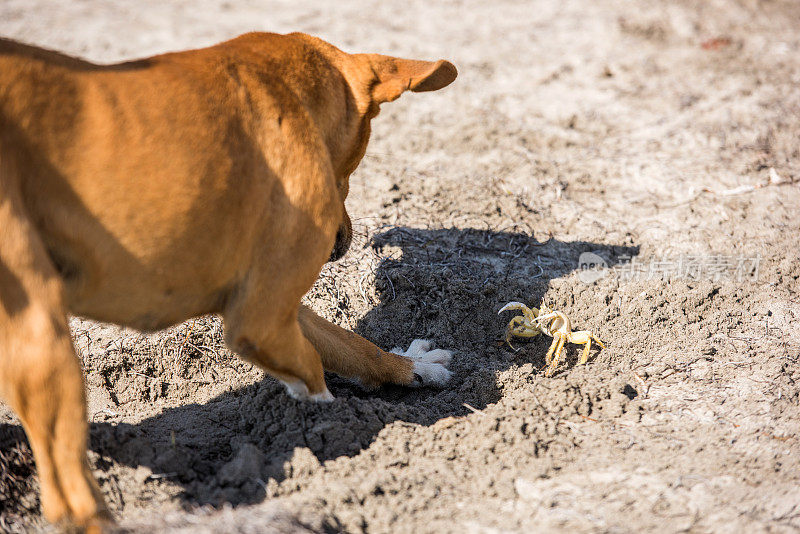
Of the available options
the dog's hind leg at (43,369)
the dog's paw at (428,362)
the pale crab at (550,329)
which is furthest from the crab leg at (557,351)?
the dog's hind leg at (43,369)

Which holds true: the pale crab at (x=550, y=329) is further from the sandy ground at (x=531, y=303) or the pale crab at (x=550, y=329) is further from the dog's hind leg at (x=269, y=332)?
the dog's hind leg at (x=269, y=332)

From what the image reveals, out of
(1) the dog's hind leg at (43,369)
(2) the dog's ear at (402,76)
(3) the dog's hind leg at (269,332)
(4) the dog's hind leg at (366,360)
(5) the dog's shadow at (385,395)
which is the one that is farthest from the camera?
(4) the dog's hind leg at (366,360)

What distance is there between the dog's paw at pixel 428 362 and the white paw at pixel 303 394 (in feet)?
2.21

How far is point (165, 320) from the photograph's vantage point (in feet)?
8.86

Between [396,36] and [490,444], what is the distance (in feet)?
18.6

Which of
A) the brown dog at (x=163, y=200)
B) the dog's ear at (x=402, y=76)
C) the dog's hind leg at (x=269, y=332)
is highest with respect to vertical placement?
the dog's ear at (x=402, y=76)

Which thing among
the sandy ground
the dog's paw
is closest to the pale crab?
the sandy ground

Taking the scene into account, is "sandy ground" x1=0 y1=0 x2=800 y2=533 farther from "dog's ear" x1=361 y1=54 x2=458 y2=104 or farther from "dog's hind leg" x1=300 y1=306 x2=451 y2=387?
"dog's ear" x1=361 y1=54 x2=458 y2=104

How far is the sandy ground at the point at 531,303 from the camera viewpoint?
8.98 feet

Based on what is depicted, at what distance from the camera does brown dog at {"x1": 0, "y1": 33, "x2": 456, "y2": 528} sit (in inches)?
86.0

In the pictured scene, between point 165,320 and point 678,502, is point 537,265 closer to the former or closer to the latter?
point 678,502

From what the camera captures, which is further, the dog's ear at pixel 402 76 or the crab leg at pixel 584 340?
the crab leg at pixel 584 340

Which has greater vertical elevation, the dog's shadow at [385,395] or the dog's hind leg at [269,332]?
the dog's hind leg at [269,332]

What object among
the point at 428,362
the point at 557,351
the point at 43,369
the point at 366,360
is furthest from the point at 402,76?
the point at 43,369
